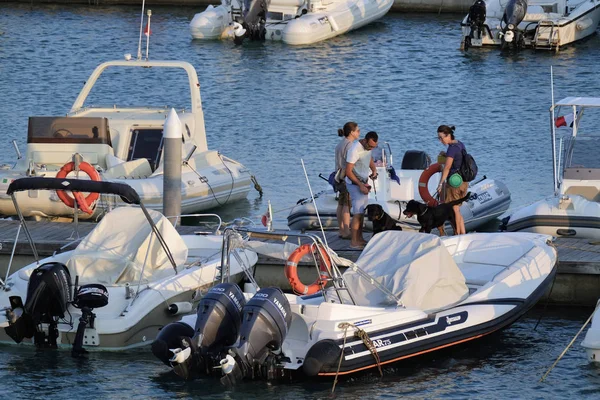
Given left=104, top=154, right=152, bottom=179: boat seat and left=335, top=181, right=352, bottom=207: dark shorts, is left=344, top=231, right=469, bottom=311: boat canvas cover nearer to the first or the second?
left=335, top=181, right=352, bottom=207: dark shorts

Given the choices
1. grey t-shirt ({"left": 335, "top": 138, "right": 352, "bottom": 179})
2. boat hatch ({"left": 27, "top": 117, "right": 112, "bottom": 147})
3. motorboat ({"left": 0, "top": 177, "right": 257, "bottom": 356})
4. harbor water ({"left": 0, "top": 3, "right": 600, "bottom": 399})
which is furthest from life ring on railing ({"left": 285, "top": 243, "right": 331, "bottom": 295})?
boat hatch ({"left": 27, "top": 117, "right": 112, "bottom": 147})

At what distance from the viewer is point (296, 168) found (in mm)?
22953

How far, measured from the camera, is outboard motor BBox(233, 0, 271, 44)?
119 ft

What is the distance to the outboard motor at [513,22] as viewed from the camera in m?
34.8

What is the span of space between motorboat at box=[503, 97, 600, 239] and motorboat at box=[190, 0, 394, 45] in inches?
747

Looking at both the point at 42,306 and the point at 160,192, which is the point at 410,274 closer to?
the point at 42,306

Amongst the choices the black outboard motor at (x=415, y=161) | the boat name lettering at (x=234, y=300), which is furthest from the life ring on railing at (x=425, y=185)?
the boat name lettering at (x=234, y=300)

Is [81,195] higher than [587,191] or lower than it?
lower

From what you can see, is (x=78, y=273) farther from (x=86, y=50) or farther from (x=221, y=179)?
(x=86, y=50)

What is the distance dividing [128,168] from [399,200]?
4.09 metres

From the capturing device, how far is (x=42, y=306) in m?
12.9

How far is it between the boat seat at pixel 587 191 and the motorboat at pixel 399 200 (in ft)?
5.05

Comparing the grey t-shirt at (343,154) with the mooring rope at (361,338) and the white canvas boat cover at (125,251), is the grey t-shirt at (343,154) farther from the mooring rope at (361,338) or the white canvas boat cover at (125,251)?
the mooring rope at (361,338)

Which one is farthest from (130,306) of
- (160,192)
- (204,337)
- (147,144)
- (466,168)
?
(147,144)
